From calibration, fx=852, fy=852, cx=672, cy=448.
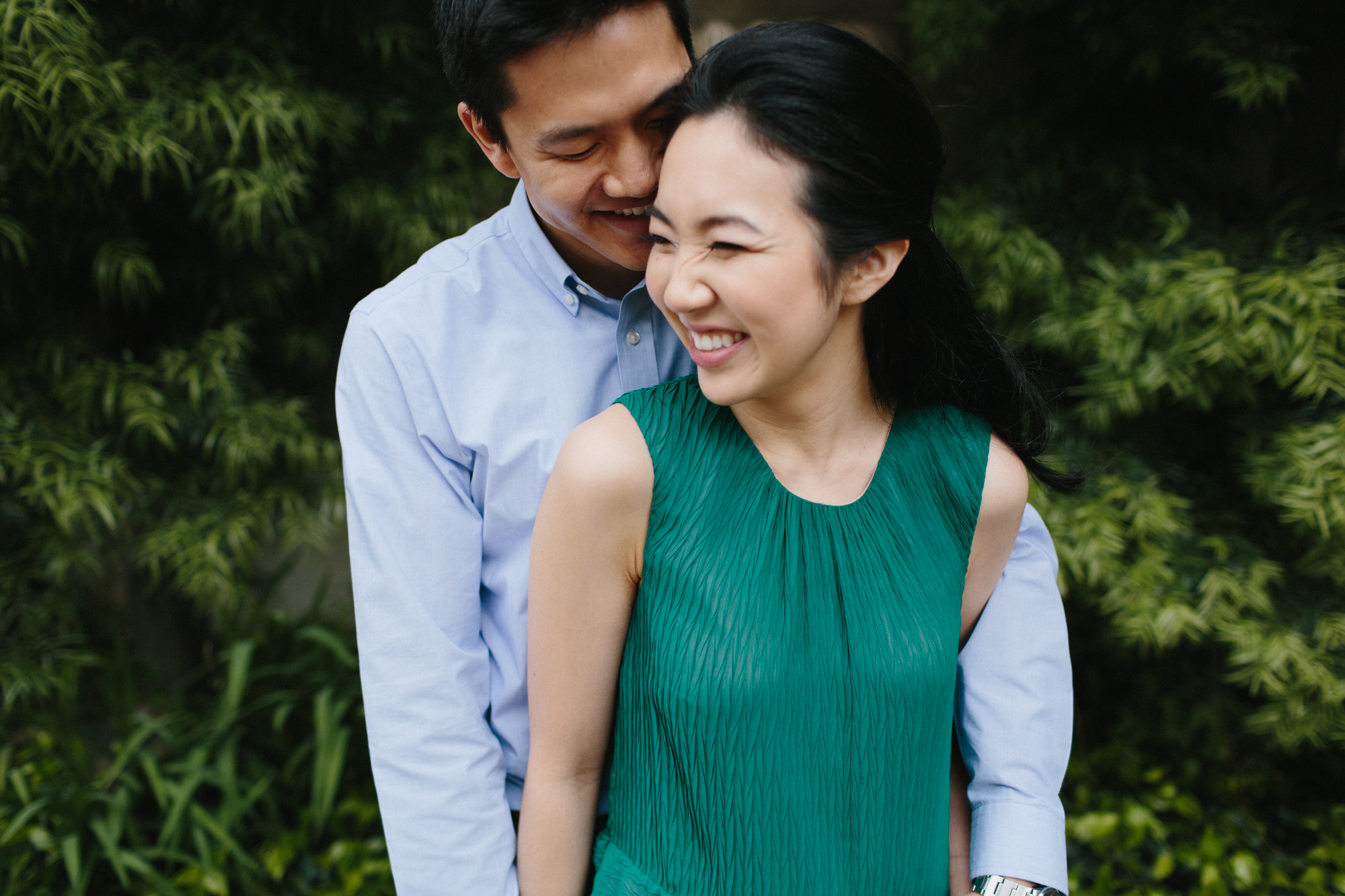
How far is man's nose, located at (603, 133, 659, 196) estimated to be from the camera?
1089mm

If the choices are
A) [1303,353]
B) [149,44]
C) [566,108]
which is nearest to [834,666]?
[566,108]

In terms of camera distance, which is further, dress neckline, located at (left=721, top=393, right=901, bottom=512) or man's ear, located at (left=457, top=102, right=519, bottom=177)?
man's ear, located at (left=457, top=102, right=519, bottom=177)

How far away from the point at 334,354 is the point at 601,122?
2.16 metres

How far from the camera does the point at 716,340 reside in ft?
3.28

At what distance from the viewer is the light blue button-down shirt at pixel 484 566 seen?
1131mm

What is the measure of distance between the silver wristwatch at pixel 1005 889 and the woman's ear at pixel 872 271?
80 cm

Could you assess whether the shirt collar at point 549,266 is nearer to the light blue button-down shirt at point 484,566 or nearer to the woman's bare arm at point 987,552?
the light blue button-down shirt at point 484,566

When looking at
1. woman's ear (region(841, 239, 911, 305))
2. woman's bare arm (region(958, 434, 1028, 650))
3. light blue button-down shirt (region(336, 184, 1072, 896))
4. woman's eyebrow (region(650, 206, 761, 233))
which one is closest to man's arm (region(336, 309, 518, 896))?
light blue button-down shirt (region(336, 184, 1072, 896))

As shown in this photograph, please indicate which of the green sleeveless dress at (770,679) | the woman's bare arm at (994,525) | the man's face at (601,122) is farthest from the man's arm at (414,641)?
the woman's bare arm at (994,525)

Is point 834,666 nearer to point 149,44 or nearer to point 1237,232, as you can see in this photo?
point 1237,232

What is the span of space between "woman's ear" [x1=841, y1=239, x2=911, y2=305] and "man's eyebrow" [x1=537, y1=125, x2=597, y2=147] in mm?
374

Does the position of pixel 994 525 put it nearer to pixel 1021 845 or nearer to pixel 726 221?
pixel 1021 845

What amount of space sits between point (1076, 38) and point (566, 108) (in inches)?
89.5

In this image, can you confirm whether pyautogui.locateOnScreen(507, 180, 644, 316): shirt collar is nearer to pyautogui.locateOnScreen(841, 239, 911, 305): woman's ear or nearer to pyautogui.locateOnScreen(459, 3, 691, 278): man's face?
pyautogui.locateOnScreen(459, 3, 691, 278): man's face
